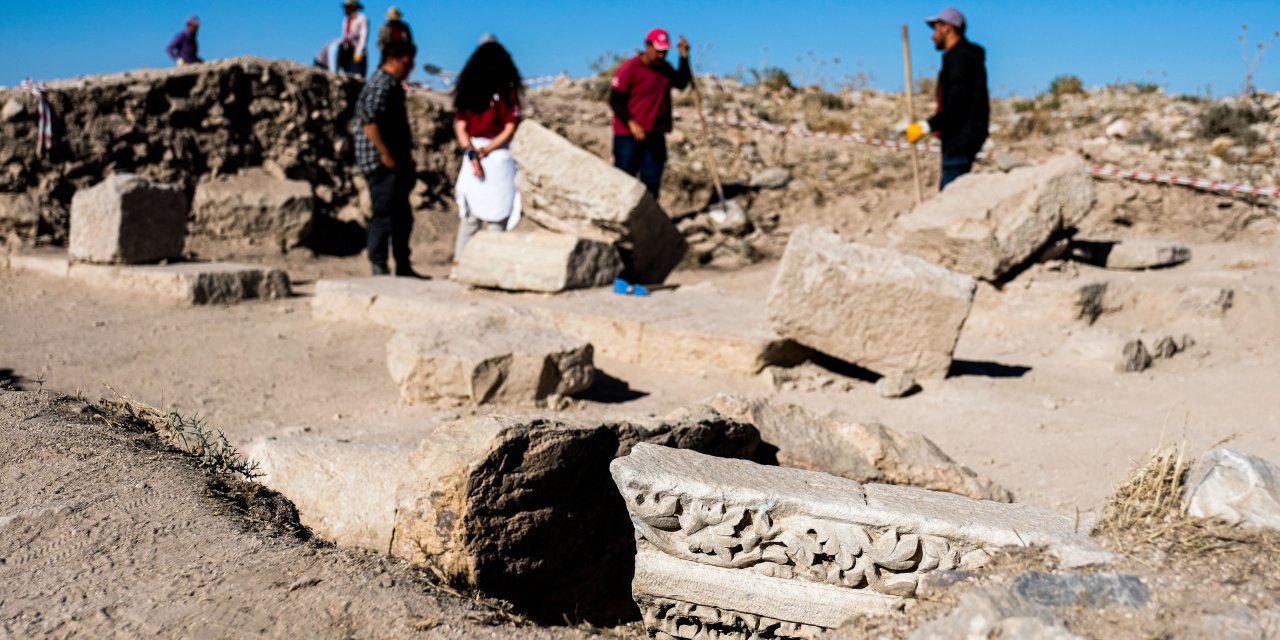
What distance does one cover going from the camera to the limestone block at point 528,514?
281cm

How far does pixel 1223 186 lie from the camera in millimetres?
9805

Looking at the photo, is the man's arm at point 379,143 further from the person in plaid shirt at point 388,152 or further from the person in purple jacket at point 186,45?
the person in purple jacket at point 186,45

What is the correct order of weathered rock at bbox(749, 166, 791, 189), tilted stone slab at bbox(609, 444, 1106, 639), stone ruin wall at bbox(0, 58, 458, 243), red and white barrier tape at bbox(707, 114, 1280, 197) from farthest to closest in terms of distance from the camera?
weathered rock at bbox(749, 166, 791, 189), red and white barrier tape at bbox(707, 114, 1280, 197), stone ruin wall at bbox(0, 58, 458, 243), tilted stone slab at bbox(609, 444, 1106, 639)

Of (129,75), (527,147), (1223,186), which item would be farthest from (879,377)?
(129,75)

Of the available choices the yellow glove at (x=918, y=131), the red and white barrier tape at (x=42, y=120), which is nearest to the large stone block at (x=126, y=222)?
the red and white barrier tape at (x=42, y=120)

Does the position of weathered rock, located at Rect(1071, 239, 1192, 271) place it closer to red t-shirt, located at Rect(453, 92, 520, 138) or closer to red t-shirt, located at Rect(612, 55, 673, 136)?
red t-shirt, located at Rect(612, 55, 673, 136)

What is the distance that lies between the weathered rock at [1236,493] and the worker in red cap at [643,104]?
256 inches

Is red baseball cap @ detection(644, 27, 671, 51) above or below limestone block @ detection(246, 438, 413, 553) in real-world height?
above

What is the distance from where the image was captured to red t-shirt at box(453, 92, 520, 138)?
6992 mm

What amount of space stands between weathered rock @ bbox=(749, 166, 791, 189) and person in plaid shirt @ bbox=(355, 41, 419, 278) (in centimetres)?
545

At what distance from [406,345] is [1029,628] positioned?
3.63m

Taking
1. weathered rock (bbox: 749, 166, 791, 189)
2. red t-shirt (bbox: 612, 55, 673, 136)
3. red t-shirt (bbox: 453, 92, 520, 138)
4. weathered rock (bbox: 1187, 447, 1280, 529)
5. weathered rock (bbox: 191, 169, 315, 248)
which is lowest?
weathered rock (bbox: 1187, 447, 1280, 529)

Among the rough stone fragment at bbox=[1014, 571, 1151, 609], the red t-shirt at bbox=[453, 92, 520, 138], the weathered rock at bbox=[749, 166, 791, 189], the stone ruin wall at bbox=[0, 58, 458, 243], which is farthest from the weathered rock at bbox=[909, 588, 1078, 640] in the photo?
the weathered rock at bbox=[749, 166, 791, 189]

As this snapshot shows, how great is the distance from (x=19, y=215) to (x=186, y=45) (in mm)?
4067
